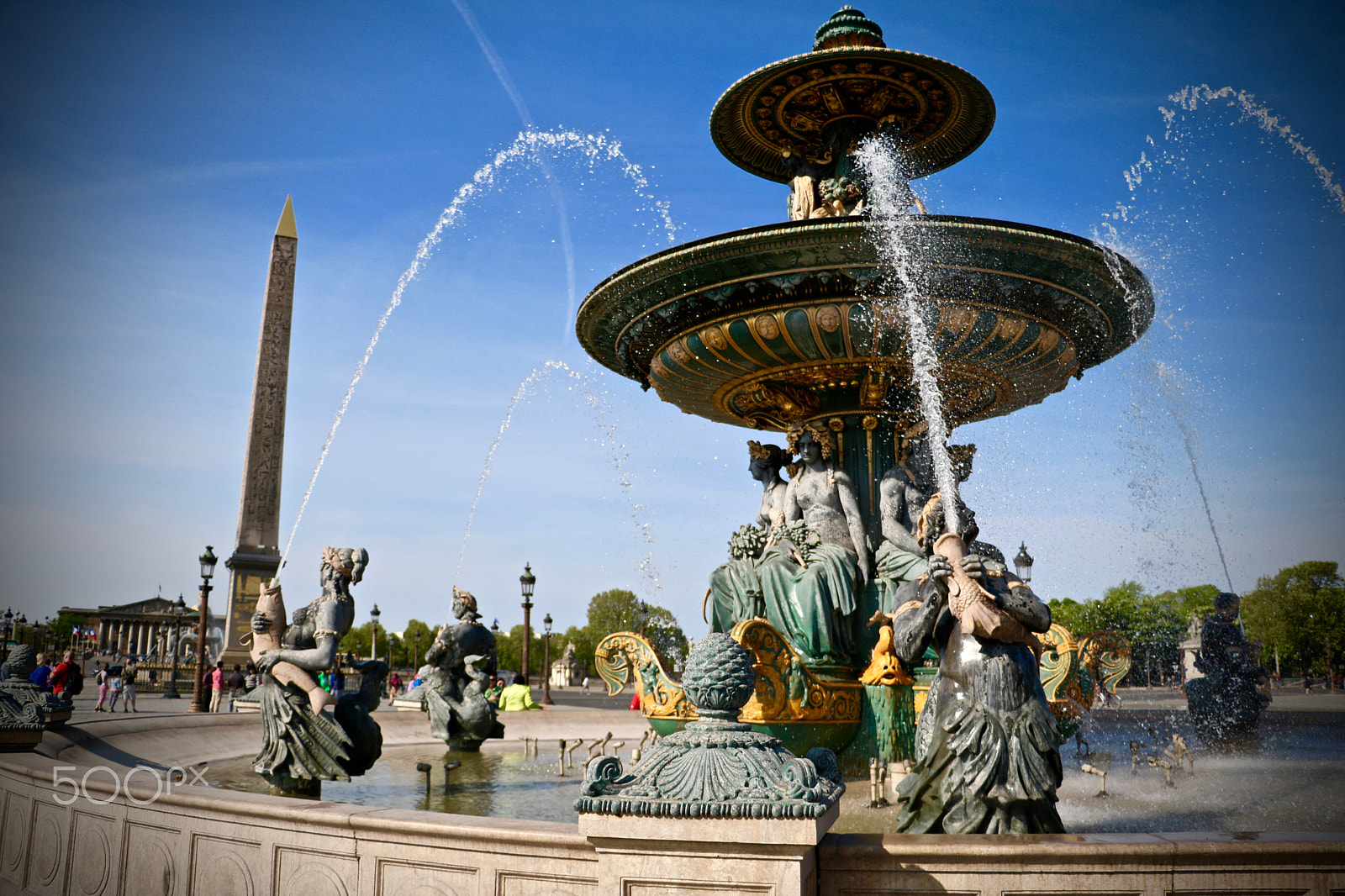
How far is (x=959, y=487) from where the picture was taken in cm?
1002

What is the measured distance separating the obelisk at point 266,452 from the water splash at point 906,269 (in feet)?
102

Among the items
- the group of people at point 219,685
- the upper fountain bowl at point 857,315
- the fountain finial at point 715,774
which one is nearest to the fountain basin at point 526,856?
the fountain finial at point 715,774

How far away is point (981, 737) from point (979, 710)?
120 mm

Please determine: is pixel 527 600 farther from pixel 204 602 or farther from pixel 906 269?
pixel 906 269

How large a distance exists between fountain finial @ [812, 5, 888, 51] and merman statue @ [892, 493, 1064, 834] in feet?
23.2

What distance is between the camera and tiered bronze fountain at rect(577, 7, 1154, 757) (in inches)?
309

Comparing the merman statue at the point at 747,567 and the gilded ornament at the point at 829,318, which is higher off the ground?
the gilded ornament at the point at 829,318

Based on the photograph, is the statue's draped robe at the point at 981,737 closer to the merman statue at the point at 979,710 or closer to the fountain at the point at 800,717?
the merman statue at the point at 979,710

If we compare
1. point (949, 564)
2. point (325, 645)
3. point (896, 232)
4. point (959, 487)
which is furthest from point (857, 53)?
point (325, 645)

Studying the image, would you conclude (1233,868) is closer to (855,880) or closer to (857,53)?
(855,880)

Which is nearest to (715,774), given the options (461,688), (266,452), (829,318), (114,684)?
(829,318)

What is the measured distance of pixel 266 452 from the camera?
3638 cm

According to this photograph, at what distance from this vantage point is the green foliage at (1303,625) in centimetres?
3478

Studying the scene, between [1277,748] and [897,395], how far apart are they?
19.6ft
